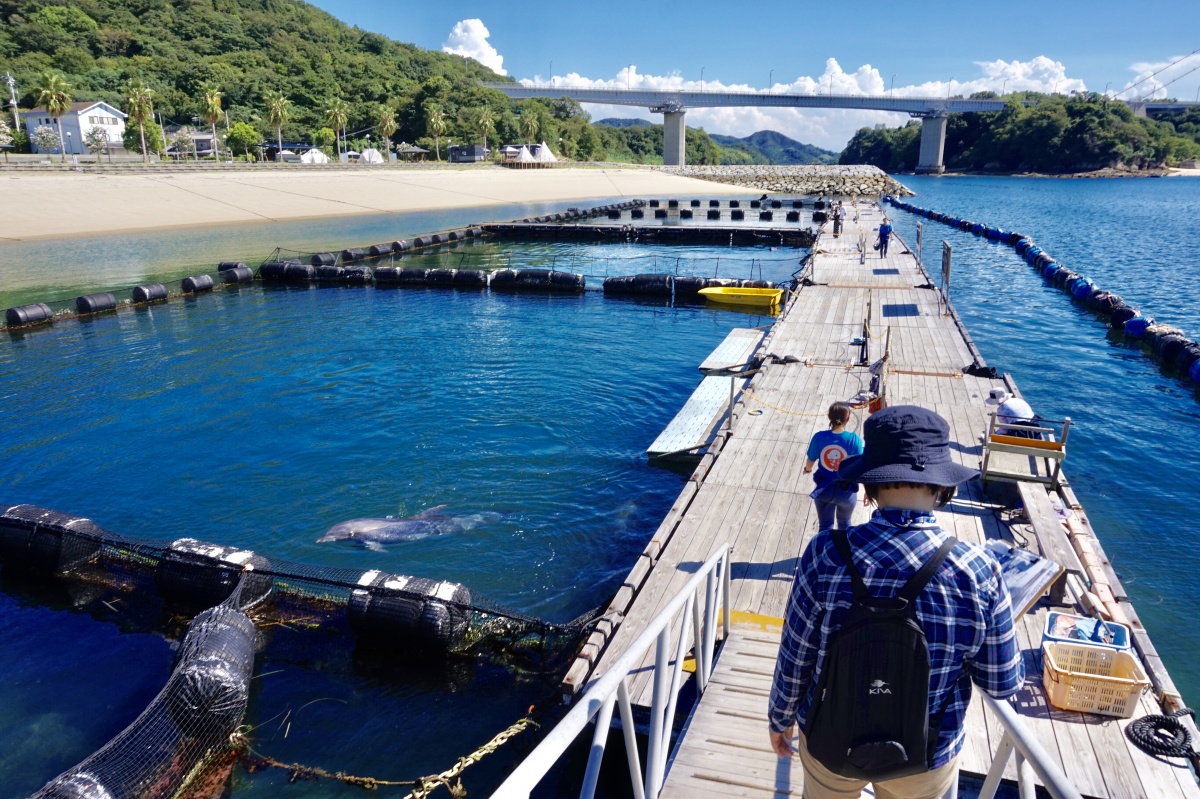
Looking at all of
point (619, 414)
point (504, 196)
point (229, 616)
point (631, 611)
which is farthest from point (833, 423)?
point (504, 196)

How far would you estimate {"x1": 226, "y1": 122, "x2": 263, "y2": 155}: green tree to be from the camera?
3820 inches

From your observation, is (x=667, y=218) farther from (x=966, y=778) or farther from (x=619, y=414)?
(x=966, y=778)

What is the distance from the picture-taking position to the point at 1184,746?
5.42 m

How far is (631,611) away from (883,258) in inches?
1141

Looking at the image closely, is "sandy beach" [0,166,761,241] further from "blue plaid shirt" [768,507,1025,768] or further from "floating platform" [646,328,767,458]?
"blue plaid shirt" [768,507,1025,768]

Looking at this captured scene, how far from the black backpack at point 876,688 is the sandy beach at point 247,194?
56025mm

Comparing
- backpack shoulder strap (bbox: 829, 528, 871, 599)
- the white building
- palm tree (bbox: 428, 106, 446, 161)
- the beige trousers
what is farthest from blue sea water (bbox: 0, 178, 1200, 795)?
palm tree (bbox: 428, 106, 446, 161)

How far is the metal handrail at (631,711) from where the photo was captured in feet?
8.57

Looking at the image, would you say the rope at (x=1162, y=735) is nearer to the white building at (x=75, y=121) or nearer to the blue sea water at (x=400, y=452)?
the blue sea water at (x=400, y=452)

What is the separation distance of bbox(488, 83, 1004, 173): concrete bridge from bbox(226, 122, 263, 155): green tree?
66784mm

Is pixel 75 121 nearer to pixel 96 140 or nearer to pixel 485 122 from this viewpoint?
pixel 96 140

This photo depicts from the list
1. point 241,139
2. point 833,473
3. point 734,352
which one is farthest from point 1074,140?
point 833,473

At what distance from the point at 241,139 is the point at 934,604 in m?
112

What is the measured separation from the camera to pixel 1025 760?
3.04 metres
